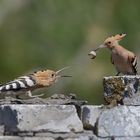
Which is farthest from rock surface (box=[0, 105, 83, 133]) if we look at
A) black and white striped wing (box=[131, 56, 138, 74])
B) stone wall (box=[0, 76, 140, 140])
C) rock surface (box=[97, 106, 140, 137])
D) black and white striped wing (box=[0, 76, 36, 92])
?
black and white striped wing (box=[131, 56, 138, 74])

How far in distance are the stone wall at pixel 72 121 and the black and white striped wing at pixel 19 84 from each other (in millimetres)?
936

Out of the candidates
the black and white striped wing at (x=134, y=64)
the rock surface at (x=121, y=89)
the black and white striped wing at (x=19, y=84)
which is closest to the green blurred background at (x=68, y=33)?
the black and white striped wing at (x=134, y=64)

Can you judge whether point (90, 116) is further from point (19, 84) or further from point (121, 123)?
point (19, 84)

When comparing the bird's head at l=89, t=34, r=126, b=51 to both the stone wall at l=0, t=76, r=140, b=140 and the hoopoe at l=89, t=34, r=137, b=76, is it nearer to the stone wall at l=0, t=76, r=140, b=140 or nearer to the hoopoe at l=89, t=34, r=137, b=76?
the hoopoe at l=89, t=34, r=137, b=76

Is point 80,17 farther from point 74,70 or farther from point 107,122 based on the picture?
point 107,122

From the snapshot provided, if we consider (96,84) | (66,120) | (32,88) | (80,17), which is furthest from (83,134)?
(80,17)

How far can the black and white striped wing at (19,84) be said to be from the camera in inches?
300

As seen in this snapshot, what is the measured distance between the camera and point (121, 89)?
669 cm

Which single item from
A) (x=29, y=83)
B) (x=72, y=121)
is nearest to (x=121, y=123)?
(x=72, y=121)

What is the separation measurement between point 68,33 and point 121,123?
14.9 m

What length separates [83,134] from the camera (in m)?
6.57

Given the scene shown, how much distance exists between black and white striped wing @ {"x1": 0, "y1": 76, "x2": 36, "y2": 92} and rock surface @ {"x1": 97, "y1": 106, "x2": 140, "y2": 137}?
1.28m

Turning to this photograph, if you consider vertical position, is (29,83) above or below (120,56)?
below

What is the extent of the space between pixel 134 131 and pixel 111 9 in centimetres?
1552
